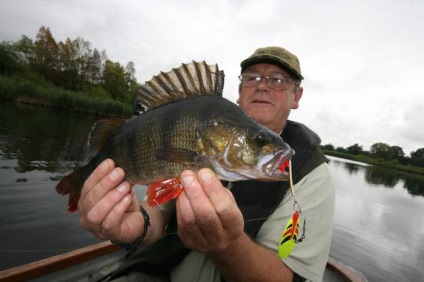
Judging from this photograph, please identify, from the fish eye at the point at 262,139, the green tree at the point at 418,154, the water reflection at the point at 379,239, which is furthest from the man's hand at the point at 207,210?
the green tree at the point at 418,154

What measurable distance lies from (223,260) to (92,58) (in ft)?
232

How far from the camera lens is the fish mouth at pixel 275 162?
199 centimetres

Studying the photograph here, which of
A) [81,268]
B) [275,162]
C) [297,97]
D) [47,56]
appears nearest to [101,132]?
[275,162]

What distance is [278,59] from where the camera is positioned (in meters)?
3.62

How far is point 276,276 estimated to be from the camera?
96.3 inches

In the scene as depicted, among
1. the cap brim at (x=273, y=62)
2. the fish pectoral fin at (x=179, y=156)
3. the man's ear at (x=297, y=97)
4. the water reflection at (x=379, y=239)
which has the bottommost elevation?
the water reflection at (x=379, y=239)

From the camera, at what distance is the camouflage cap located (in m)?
3.64

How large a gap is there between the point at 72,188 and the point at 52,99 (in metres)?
36.7

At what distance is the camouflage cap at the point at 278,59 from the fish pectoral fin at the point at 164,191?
2299 millimetres

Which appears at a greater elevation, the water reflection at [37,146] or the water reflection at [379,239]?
the water reflection at [37,146]

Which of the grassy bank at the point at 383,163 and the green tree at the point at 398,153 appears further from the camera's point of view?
the green tree at the point at 398,153

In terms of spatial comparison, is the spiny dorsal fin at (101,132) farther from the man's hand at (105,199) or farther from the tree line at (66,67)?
the tree line at (66,67)

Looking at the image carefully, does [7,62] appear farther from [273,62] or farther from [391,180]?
[391,180]

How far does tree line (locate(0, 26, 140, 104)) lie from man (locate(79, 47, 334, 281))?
161 ft
